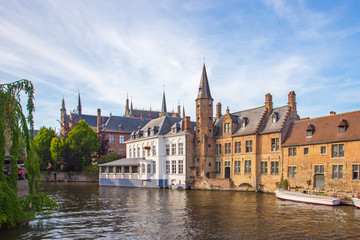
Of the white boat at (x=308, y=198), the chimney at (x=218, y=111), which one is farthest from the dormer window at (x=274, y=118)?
the chimney at (x=218, y=111)

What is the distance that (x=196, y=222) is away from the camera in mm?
22641

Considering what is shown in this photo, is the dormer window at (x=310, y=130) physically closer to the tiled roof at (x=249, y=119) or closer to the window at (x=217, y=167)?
the tiled roof at (x=249, y=119)

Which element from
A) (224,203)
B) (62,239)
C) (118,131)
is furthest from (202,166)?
(118,131)

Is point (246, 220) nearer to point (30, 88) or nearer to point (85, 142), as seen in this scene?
point (30, 88)

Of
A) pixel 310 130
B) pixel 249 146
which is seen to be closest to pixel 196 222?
pixel 310 130

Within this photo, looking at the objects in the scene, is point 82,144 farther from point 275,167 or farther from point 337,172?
point 337,172

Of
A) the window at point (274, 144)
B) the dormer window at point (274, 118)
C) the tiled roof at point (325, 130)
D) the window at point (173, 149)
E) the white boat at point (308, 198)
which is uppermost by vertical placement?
the dormer window at point (274, 118)

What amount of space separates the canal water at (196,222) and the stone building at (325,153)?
209 inches

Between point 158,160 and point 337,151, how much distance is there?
26.7 m

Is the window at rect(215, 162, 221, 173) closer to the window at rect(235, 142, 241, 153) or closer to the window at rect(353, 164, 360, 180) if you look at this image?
the window at rect(235, 142, 241, 153)

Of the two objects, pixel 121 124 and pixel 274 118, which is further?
pixel 121 124

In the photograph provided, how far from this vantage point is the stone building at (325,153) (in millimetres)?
32750

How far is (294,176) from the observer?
3850cm

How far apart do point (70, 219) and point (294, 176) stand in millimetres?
25585
